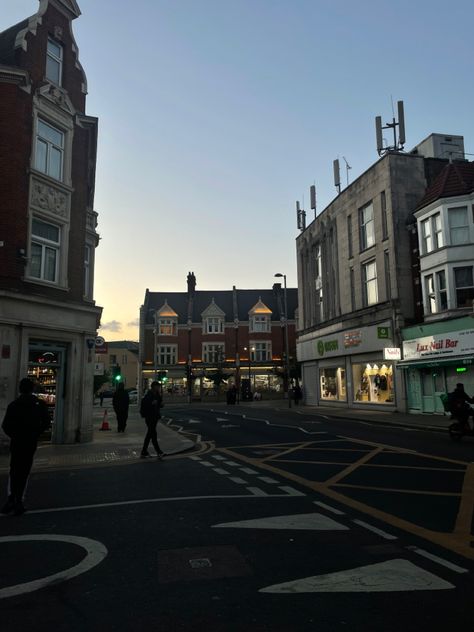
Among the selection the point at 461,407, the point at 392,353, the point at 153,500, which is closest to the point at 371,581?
the point at 153,500

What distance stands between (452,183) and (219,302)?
43.1m

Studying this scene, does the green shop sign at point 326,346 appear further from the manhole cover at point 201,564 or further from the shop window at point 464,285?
the manhole cover at point 201,564

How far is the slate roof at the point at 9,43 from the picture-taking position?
643 inches

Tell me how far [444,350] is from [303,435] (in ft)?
36.0

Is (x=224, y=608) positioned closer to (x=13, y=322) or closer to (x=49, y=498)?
(x=49, y=498)

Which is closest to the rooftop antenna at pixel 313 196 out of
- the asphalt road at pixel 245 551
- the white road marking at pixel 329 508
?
the asphalt road at pixel 245 551

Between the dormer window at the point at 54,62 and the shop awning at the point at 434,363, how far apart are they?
788 inches

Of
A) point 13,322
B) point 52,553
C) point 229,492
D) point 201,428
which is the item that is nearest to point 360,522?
point 229,492

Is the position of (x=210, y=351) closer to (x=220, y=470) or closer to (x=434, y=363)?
(x=434, y=363)

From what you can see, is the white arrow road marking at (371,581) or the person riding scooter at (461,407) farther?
the person riding scooter at (461,407)

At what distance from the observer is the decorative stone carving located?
16078 mm

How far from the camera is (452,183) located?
26859 millimetres

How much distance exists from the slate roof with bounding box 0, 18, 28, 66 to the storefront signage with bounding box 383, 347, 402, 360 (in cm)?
2234

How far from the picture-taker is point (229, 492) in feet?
27.7
